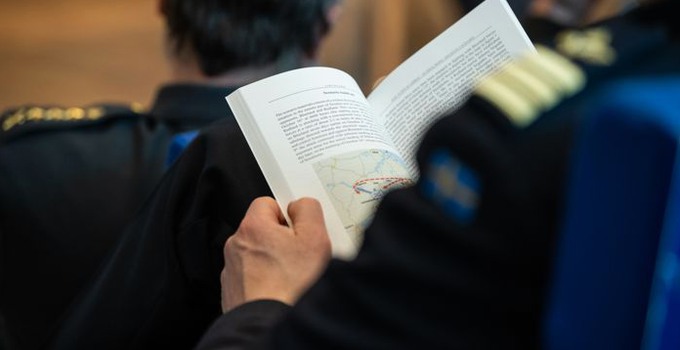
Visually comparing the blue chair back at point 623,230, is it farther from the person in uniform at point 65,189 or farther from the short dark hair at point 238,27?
the short dark hair at point 238,27

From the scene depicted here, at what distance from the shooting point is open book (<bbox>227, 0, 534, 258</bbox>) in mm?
615

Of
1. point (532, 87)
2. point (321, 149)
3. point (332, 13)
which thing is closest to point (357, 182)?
point (321, 149)

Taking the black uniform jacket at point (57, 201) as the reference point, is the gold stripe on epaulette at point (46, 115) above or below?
above

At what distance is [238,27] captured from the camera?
3.91ft

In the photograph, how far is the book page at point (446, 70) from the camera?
672 mm

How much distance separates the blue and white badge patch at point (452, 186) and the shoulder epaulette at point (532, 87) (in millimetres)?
28

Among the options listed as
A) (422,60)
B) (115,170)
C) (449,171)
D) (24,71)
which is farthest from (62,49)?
(449,171)

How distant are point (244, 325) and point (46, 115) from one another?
28.1 inches

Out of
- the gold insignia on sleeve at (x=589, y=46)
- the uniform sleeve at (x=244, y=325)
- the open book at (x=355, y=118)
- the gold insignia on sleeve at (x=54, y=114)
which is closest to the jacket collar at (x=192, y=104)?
the gold insignia on sleeve at (x=54, y=114)

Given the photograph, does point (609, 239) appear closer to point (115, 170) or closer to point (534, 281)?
point (534, 281)

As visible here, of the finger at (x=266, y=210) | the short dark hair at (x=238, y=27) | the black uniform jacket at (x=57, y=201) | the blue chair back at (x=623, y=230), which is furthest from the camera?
the short dark hair at (x=238, y=27)

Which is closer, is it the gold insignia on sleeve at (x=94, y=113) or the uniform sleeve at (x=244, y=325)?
the uniform sleeve at (x=244, y=325)

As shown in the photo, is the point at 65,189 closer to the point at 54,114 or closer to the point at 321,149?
the point at 54,114

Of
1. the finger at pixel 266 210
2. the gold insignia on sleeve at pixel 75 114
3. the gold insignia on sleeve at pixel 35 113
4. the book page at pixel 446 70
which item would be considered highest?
the gold insignia on sleeve at pixel 35 113
